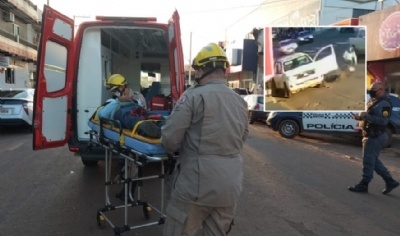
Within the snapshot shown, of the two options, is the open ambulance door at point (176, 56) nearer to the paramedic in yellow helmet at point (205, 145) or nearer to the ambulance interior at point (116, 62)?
the ambulance interior at point (116, 62)

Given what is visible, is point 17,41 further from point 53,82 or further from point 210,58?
point 210,58

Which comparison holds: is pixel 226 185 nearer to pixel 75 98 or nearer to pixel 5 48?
pixel 75 98

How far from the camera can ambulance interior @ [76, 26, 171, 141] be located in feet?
18.8

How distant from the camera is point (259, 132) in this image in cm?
1398

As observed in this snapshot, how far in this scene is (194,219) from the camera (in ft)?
8.64

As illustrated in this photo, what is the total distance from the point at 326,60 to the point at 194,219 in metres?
10.7

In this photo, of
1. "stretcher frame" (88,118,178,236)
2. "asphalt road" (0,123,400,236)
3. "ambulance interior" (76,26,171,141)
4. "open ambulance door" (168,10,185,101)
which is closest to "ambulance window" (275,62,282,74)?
"ambulance interior" (76,26,171,141)

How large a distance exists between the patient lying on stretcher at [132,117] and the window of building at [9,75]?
27859 millimetres

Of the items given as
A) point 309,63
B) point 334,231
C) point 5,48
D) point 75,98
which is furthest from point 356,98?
point 5,48

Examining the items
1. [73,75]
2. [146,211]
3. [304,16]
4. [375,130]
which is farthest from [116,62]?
[304,16]

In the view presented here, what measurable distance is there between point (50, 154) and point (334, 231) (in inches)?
252

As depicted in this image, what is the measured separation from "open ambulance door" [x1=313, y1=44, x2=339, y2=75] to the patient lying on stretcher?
9322mm

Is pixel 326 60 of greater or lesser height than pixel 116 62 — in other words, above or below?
above

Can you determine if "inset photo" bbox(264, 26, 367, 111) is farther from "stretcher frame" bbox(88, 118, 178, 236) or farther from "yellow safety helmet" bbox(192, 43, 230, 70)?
"yellow safety helmet" bbox(192, 43, 230, 70)
